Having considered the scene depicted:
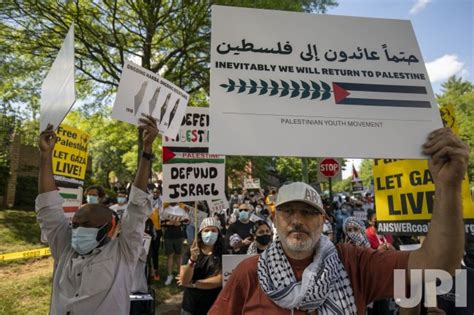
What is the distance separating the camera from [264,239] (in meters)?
4.61

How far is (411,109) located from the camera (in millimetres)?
2176

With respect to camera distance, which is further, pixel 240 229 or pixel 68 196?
pixel 240 229

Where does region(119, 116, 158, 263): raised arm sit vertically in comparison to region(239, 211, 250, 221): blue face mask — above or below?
below

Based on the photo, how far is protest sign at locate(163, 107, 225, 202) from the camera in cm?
485

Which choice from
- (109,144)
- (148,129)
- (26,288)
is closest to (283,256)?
(148,129)

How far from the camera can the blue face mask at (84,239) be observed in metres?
2.62

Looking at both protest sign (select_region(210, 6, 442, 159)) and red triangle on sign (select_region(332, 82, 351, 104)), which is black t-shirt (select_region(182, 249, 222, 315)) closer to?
protest sign (select_region(210, 6, 442, 159))

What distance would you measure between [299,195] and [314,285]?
520 mm

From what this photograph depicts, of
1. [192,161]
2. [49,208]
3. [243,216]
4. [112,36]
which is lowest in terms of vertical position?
[49,208]

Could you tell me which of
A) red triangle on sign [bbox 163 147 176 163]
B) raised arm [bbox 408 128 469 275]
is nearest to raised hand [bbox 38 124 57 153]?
red triangle on sign [bbox 163 147 176 163]

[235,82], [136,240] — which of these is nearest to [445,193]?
[235,82]

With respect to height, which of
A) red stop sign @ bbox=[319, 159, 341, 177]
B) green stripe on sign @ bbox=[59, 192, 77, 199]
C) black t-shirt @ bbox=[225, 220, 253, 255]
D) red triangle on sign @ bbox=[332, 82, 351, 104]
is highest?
red stop sign @ bbox=[319, 159, 341, 177]

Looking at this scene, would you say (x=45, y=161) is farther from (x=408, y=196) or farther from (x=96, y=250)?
(x=408, y=196)

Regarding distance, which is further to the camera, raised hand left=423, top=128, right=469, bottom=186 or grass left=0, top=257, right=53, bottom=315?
grass left=0, top=257, right=53, bottom=315
